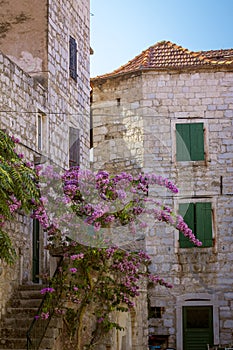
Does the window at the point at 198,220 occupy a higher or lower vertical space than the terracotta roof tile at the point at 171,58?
lower

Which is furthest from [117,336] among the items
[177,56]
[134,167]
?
[177,56]

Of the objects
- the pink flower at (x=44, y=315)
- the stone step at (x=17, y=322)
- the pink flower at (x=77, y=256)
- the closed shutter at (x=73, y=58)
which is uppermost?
the closed shutter at (x=73, y=58)

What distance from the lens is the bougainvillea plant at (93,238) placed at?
42.4ft

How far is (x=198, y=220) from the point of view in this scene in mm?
22125

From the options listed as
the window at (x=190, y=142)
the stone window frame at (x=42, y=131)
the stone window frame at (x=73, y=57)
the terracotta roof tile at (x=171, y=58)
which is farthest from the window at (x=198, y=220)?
the stone window frame at (x=42, y=131)

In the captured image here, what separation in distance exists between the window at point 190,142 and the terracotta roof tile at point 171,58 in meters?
1.98

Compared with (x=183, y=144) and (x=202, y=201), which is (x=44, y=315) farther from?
(x=183, y=144)

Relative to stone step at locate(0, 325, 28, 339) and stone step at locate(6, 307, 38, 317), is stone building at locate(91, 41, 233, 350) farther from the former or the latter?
stone step at locate(0, 325, 28, 339)

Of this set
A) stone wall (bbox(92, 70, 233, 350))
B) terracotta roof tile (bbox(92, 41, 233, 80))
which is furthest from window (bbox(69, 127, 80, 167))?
terracotta roof tile (bbox(92, 41, 233, 80))

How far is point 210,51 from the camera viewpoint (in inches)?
Answer: 971

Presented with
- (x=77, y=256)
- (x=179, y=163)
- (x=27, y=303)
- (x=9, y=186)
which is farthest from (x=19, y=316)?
(x=179, y=163)

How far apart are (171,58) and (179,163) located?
3.60 m

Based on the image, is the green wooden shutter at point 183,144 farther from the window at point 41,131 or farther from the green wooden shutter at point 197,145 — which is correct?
the window at point 41,131

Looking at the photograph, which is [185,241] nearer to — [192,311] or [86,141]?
[192,311]
